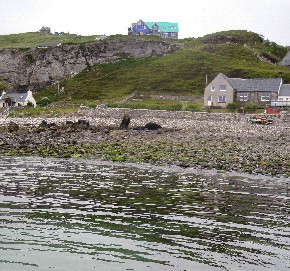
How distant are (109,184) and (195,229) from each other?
1035 centimetres

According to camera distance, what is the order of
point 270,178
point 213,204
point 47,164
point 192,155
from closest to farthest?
point 213,204 < point 270,178 < point 47,164 < point 192,155

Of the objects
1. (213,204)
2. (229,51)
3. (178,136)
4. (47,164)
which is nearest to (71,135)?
(178,136)

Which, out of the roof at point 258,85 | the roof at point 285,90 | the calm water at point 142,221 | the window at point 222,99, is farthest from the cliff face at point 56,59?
the calm water at point 142,221

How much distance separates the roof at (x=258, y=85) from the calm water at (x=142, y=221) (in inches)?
3022

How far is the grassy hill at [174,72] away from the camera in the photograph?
117 m

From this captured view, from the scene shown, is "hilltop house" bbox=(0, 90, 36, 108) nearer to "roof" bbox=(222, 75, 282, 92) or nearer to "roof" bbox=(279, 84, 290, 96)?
"roof" bbox=(222, 75, 282, 92)

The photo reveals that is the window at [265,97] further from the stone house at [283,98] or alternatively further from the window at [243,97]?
the window at [243,97]

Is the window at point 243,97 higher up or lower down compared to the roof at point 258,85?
lower down

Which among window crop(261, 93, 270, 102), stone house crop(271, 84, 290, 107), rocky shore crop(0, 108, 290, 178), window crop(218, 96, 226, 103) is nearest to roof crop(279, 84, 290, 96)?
stone house crop(271, 84, 290, 107)

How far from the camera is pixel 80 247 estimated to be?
569 inches

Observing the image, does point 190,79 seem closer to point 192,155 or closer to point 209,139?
point 209,139

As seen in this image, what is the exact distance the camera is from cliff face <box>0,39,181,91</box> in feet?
488

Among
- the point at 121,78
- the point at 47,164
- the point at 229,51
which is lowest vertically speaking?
the point at 47,164

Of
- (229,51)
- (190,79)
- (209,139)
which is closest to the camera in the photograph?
(209,139)
